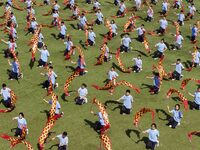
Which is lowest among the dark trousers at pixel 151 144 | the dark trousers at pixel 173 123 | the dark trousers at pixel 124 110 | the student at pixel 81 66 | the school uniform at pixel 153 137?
the student at pixel 81 66

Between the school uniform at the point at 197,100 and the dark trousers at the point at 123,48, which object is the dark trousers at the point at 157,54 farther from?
the school uniform at the point at 197,100

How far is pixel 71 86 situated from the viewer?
30.4 meters

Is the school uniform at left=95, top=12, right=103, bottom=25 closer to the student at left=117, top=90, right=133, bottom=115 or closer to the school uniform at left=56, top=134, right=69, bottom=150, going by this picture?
the student at left=117, top=90, right=133, bottom=115

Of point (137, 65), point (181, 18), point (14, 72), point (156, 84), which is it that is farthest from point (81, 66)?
point (181, 18)

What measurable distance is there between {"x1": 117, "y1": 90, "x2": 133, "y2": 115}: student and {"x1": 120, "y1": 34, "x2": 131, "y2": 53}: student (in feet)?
31.7

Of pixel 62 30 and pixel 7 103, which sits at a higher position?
pixel 7 103

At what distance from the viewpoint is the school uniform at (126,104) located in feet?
87.0

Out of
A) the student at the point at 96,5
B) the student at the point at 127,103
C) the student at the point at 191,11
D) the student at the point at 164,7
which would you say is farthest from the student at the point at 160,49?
the student at the point at 96,5

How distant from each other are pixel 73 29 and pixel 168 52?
399 inches

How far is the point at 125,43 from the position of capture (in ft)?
116

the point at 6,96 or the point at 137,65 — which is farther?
the point at 137,65

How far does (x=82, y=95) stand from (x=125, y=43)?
957 cm

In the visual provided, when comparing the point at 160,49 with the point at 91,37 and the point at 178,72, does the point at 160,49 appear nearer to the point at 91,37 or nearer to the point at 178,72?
the point at 178,72

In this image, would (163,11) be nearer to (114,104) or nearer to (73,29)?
(73,29)
